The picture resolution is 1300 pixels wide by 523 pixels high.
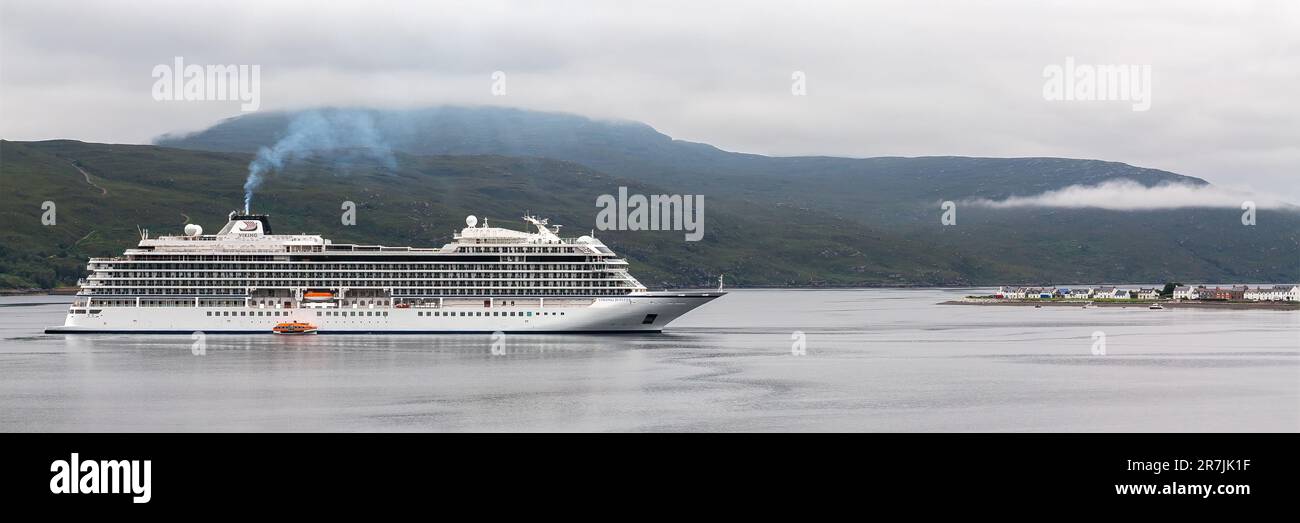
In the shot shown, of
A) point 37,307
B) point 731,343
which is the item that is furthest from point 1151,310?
point 37,307

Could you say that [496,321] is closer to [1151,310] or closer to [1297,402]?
[1297,402]

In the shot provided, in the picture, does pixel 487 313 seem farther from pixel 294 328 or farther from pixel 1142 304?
pixel 1142 304

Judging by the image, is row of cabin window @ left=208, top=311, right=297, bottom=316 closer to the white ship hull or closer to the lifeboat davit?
the white ship hull

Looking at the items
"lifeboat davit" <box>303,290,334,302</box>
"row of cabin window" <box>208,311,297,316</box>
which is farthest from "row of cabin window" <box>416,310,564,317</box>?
"row of cabin window" <box>208,311,297,316</box>

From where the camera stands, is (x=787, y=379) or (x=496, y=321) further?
(x=496, y=321)

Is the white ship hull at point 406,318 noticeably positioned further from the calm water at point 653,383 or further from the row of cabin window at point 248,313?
the calm water at point 653,383

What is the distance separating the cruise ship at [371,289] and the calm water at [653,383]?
6.06 ft

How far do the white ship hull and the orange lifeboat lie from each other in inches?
14.5

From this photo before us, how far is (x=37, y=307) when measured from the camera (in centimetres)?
16450

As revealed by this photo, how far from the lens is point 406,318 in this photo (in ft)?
292

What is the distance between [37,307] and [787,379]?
439 feet

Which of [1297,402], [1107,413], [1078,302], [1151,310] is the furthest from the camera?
[1078,302]

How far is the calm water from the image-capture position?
46312mm

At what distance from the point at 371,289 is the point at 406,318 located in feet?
12.8
